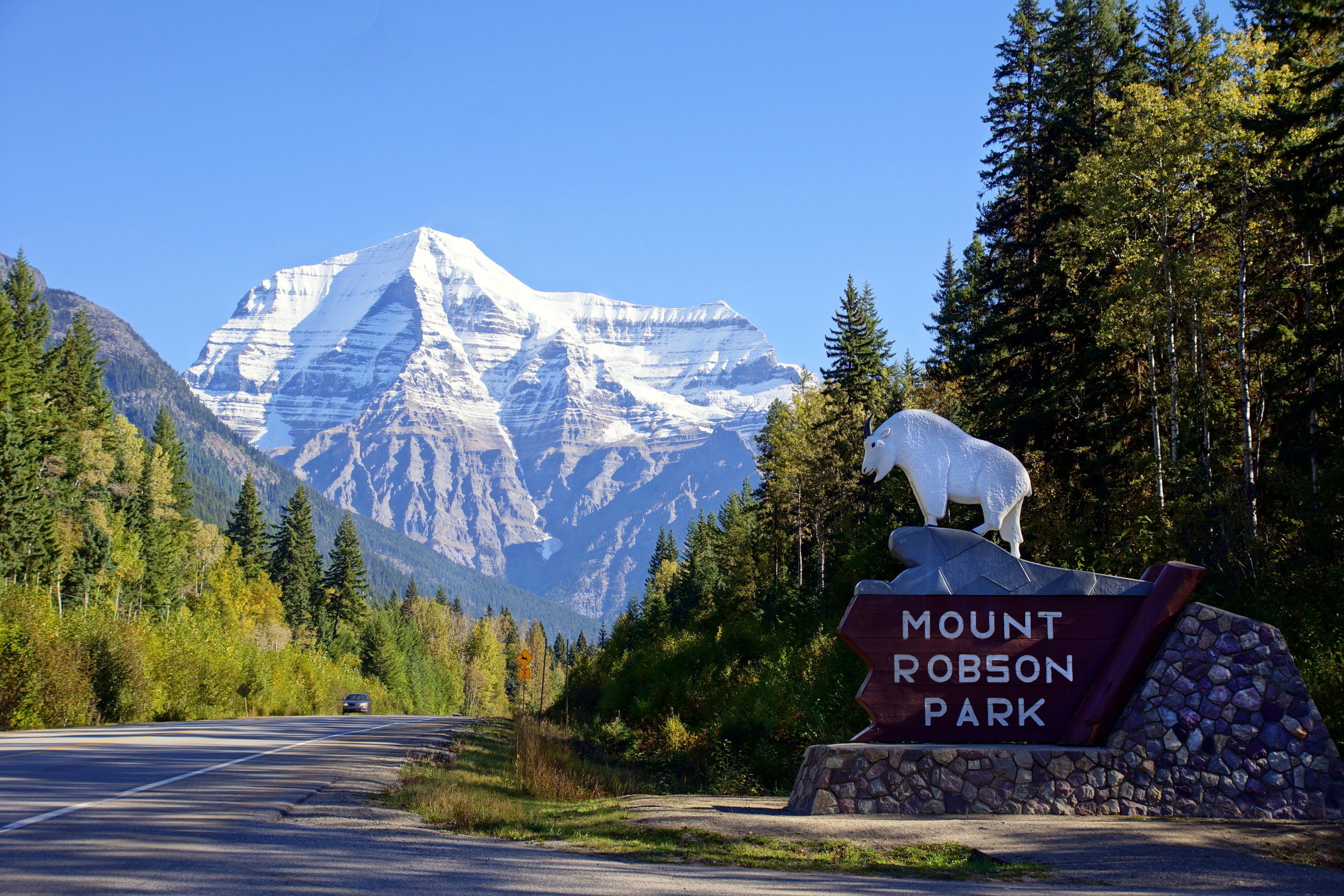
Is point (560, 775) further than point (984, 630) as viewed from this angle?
Yes

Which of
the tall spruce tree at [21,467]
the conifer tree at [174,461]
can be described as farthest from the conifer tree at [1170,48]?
the conifer tree at [174,461]

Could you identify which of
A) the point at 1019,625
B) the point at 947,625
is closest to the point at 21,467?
the point at 947,625

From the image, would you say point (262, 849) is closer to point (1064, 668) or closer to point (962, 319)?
point (1064, 668)

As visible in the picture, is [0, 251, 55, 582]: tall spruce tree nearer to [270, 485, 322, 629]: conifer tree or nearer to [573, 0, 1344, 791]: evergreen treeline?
[573, 0, 1344, 791]: evergreen treeline

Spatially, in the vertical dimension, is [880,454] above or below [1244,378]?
below

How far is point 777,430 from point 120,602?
41.4 m

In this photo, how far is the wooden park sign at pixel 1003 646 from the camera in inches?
527

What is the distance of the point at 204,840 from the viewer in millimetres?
8500

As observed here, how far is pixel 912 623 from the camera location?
45.0 ft

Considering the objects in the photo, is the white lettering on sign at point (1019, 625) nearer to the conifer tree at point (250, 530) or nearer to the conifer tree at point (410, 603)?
the conifer tree at point (250, 530)

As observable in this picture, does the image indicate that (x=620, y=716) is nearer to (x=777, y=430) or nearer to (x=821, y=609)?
(x=821, y=609)

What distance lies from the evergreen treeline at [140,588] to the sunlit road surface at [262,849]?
1478 centimetres

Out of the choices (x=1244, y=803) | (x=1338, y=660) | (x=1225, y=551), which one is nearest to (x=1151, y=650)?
(x=1244, y=803)

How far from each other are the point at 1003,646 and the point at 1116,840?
10.2 ft
